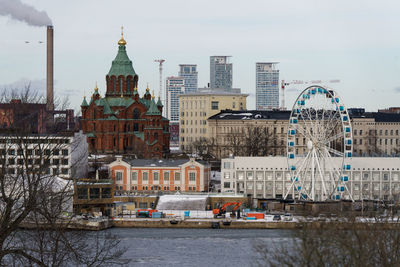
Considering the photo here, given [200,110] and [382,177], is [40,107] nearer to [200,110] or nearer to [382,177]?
[382,177]

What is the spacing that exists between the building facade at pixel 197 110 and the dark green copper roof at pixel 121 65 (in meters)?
38.8

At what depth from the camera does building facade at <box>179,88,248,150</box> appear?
16050 cm

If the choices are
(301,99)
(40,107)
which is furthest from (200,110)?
(40,107)

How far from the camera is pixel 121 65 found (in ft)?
399

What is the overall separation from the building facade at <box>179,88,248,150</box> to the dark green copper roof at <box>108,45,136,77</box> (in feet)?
127

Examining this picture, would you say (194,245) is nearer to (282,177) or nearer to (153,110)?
(282,177)

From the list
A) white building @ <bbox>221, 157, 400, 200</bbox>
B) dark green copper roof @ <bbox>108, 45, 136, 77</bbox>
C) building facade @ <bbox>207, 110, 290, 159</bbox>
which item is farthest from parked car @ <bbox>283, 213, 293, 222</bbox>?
dark green copper roof @ <bbox>108, 45, 136, 77</bbox>

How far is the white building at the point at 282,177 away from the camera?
265 ft

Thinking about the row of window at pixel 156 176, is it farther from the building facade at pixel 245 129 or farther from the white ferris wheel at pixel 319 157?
the building facade at pixel 245 129

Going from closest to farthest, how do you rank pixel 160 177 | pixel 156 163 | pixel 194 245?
pixel 194 245
pixel 160 177
pixel 156 163

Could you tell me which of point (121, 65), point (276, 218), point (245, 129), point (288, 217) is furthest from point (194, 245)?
point (245, 129)

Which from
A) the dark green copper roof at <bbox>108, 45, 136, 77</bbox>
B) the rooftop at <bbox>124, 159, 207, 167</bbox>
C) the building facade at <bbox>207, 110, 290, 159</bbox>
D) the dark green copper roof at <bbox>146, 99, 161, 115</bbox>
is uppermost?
the dark green copper roof at <bbox>108, 45, 136, 77</bbox>

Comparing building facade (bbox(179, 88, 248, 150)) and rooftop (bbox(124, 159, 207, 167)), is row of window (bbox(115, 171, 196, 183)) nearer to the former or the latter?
rooftop (bbox(124, 159, 207, 167))

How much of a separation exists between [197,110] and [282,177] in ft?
265
